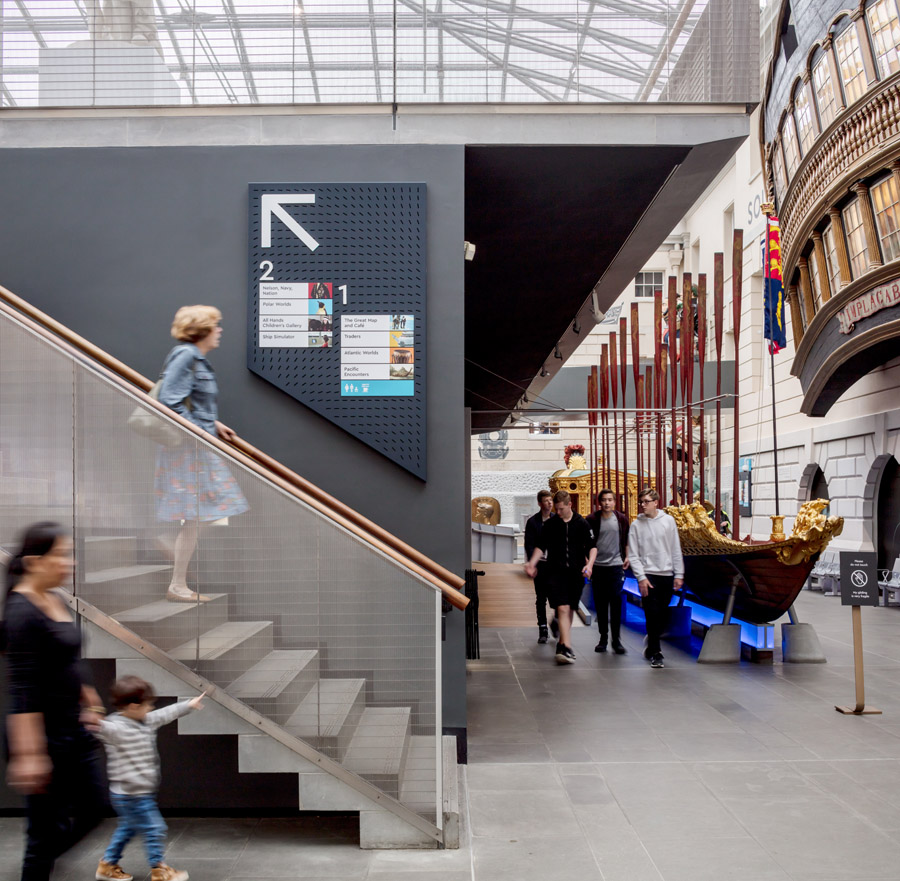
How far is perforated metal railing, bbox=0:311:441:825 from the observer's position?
4504mm

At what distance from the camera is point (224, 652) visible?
446 cm

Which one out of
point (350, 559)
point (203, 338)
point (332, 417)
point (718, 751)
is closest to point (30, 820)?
point (350, 559)

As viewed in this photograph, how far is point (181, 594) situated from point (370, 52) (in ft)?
13.6

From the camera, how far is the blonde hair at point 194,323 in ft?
16.8

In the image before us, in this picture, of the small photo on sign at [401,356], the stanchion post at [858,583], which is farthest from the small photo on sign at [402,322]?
the stanchion post at [858,583]

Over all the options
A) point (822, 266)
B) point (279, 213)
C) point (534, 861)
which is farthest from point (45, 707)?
point (822, 266)

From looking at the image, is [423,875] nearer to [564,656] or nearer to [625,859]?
[625,859]

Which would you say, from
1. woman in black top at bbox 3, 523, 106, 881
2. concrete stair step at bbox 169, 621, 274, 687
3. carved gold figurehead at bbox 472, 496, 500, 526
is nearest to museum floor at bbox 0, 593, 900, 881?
concrete stair step at bbox 169, 621, 274, 687

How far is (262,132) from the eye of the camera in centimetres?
641

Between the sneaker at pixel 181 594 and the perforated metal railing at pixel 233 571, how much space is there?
2 centimetres

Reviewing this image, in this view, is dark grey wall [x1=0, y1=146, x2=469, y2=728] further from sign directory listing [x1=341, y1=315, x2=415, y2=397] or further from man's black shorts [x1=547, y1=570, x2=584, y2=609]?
man's black shorts [x1=547, y1=570, x2=584, y2=609]

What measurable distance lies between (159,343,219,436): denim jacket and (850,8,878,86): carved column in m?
14.3

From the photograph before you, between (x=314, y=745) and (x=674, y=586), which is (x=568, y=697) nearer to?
(x=674, y=586)

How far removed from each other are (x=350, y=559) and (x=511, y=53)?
163 inches
